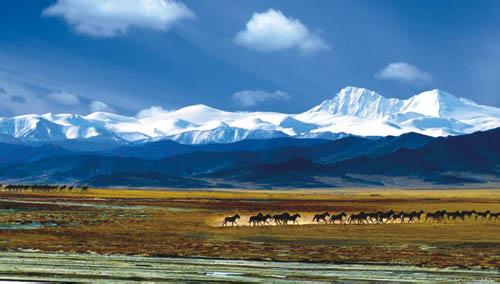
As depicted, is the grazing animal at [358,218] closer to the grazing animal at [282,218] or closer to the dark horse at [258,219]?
the grazing animal at [282,218]

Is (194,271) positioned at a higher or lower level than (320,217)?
lower

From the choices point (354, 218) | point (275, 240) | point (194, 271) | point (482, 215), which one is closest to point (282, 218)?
point (354, 218)

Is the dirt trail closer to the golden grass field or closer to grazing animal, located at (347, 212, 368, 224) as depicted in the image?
the golden grass field

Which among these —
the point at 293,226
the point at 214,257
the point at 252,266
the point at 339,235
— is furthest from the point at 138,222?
the point at 252,266

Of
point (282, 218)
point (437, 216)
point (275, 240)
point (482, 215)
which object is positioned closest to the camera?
point (275, 240)

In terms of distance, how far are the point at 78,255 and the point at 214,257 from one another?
18.5 feet

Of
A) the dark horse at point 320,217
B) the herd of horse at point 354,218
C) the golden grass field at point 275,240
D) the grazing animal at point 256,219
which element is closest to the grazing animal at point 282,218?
the herd of horse at point 354,218

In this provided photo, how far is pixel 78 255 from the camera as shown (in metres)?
32.4

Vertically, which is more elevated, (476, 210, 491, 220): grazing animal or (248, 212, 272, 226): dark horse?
(476, 210, 491, 220): grazing animal

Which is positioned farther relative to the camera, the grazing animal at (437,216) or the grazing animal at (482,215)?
the grazing animal at (482,215)

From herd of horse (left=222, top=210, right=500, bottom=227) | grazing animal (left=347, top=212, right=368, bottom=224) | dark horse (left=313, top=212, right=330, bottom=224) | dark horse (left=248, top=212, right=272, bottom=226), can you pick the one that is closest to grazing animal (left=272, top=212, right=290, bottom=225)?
herd of horse (left=222, top=210, right=500, bottom=227)

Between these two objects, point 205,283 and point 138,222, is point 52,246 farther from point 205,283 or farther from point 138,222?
point 138,222

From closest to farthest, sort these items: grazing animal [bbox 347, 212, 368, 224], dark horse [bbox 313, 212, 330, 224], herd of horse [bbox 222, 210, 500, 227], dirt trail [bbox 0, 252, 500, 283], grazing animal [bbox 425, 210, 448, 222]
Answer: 1. dirt trail [bbox 0, 252, 500, 283]
2. herd of horse [bbox 222, 210, 500, 227]
3. grazing animal [bbox 347, 212, 368, 224]
4. dark horse [bbox 313, 212, 330, 224]
5. grazing animal [bbox 425, 210, 448, 222]

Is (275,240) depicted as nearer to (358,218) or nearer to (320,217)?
(358,218)
